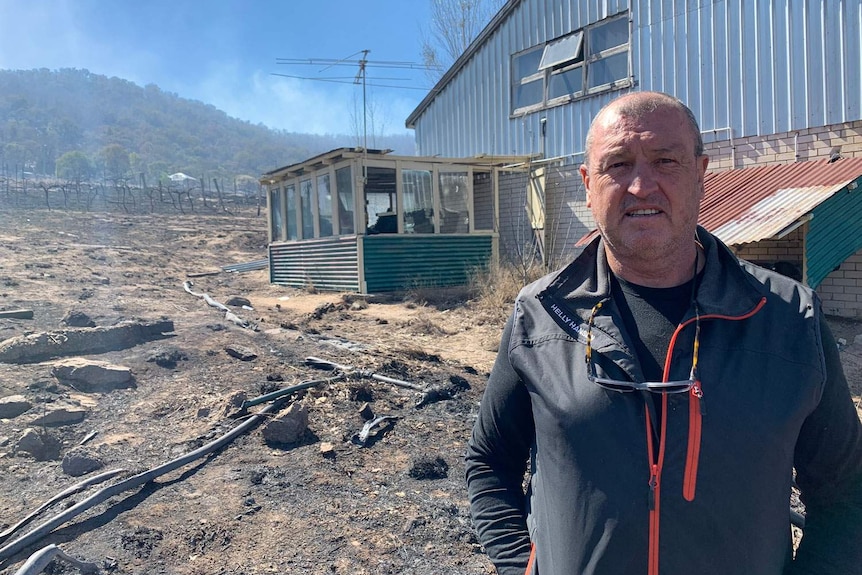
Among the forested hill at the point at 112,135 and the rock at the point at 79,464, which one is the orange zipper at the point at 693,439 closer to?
the rock at the point at 79,464

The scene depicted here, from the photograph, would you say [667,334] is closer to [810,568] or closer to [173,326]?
[810,568]

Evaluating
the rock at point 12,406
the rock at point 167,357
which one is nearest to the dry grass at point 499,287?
the rock at point 167,357

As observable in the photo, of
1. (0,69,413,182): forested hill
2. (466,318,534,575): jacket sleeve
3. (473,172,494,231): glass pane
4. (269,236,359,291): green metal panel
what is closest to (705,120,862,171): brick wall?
(473,172,494,231): glass pane

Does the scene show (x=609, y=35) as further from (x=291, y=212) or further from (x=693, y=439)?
(x=693, y=439)

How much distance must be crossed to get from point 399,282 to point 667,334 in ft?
37.1

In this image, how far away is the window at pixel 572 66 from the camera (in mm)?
10891

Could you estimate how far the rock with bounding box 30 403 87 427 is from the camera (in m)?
4.75

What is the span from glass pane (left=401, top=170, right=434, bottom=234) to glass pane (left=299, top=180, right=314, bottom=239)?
259 cm

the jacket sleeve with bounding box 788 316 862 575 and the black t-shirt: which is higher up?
the black t-shirt

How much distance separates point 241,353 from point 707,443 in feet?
19.7

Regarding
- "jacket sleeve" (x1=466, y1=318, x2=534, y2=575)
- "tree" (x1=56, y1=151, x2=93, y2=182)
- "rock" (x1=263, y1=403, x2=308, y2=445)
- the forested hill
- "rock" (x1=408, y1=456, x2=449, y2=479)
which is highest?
the forested hill

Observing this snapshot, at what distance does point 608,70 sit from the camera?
435 inches

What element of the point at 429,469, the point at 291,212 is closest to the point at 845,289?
the point at 429,469

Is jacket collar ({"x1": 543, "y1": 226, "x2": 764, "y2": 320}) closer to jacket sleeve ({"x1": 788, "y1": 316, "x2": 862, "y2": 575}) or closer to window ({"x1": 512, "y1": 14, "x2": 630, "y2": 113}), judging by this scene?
jacket sleeve ({"x1": 788, "y1": 316, "x2": 862, "y2": 575})
